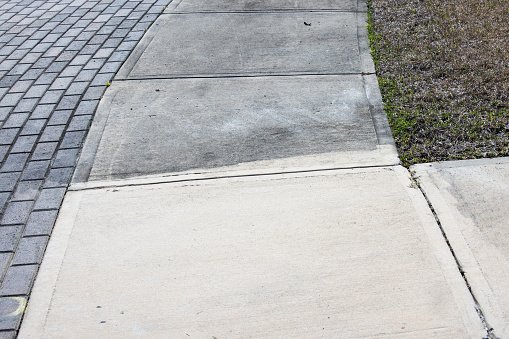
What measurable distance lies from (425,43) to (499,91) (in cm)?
130

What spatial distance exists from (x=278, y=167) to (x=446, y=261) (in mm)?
1504

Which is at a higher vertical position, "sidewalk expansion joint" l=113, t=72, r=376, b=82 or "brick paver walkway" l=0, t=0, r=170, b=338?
"brick paver walkway" l=0, t=0, r=170, b=338

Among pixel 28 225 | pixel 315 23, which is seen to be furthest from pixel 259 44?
pixel 28 225

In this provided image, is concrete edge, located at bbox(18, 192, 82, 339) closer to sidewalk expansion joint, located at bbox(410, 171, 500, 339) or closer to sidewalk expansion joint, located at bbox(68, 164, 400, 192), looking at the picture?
sidewalk expansion joint, located at bbox(68, 164, 400, 192)

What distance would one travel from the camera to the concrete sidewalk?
329 cm

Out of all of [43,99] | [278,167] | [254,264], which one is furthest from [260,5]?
[254,264]

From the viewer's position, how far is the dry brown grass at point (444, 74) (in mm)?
4758

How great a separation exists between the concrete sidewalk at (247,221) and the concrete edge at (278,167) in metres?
0.02

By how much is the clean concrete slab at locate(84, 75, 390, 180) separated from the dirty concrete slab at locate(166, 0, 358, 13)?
88.7 inches

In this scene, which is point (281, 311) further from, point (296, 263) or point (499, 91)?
point (499, 91)

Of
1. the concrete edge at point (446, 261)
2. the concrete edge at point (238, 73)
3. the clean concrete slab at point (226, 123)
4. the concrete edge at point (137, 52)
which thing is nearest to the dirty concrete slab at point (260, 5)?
the concrete edge at point (238, 73)

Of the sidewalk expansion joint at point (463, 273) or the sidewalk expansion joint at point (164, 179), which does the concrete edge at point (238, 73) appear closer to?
the sidewalk expansion joint at point (164, 179)

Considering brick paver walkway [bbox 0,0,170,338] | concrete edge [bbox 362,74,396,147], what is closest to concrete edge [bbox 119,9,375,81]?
brick paver walkway [bbox 0,0,170,338]

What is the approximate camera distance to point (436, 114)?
5094mm
